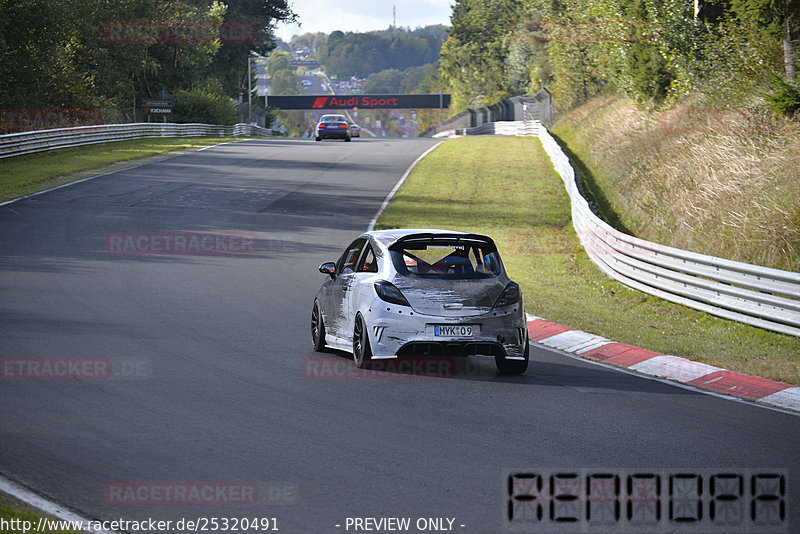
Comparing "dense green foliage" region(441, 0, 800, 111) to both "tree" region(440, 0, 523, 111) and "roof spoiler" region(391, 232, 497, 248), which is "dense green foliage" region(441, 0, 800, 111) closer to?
"roof spoiler" region(391, 232, 497, 248)

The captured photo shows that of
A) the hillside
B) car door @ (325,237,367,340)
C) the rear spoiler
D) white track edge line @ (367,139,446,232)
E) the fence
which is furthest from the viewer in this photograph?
the fence

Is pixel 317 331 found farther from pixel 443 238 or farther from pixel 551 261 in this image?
pixel 551 261

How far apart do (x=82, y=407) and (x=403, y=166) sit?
109ft

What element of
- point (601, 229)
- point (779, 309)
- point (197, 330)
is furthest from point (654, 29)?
point (197, 330)

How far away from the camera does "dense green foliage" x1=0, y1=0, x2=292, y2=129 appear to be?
49719 mm

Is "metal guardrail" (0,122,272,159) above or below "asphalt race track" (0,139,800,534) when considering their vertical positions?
above

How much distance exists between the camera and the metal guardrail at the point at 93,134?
38906 millimetres

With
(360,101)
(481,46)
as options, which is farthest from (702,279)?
(360,101)

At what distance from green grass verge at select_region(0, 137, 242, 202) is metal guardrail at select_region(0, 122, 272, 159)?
322mm

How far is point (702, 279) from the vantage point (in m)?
15.4

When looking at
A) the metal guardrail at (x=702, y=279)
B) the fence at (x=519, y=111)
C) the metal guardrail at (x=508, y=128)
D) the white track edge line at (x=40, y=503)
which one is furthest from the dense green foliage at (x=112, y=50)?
the white track edge line at (x=40, y=503)

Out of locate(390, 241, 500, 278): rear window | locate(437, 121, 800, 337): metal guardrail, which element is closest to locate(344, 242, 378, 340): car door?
locate(390, 241, 500, 278): rear window

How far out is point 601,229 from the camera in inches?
783

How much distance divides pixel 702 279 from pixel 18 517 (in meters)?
12.0
